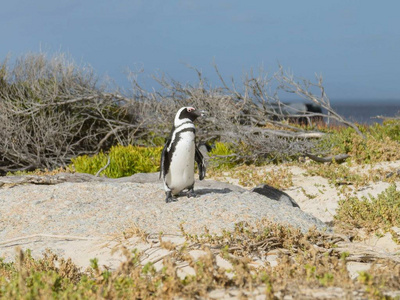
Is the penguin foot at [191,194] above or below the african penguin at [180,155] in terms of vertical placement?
below

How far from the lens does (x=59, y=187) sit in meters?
7.24

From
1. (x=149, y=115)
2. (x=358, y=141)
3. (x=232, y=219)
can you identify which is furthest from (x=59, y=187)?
(x=149, y=115)

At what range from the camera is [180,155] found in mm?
6059

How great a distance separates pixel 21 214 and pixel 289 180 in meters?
4.56

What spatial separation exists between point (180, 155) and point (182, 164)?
132mm

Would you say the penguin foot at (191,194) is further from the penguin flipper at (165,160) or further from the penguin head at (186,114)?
the penguin head at (186,114)

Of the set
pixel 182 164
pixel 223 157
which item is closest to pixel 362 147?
pixel 223 157

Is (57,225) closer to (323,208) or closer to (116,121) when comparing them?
(323,208)

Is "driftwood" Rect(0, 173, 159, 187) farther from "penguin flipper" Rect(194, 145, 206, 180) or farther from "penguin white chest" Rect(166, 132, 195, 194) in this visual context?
"penguin white chest" Rect(166, 132, 195, 194)

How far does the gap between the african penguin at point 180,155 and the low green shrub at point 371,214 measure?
6.56ft

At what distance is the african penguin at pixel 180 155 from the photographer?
6062 mm

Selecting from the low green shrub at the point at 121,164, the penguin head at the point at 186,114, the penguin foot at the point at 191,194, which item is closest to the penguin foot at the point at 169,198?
the penguin foot at the point at 191,194

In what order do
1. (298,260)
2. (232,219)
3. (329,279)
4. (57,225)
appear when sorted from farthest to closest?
(57,225) < (232,219) < (298,260) < (329,279)

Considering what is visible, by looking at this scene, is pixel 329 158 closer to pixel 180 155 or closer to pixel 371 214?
pixel 371 214
